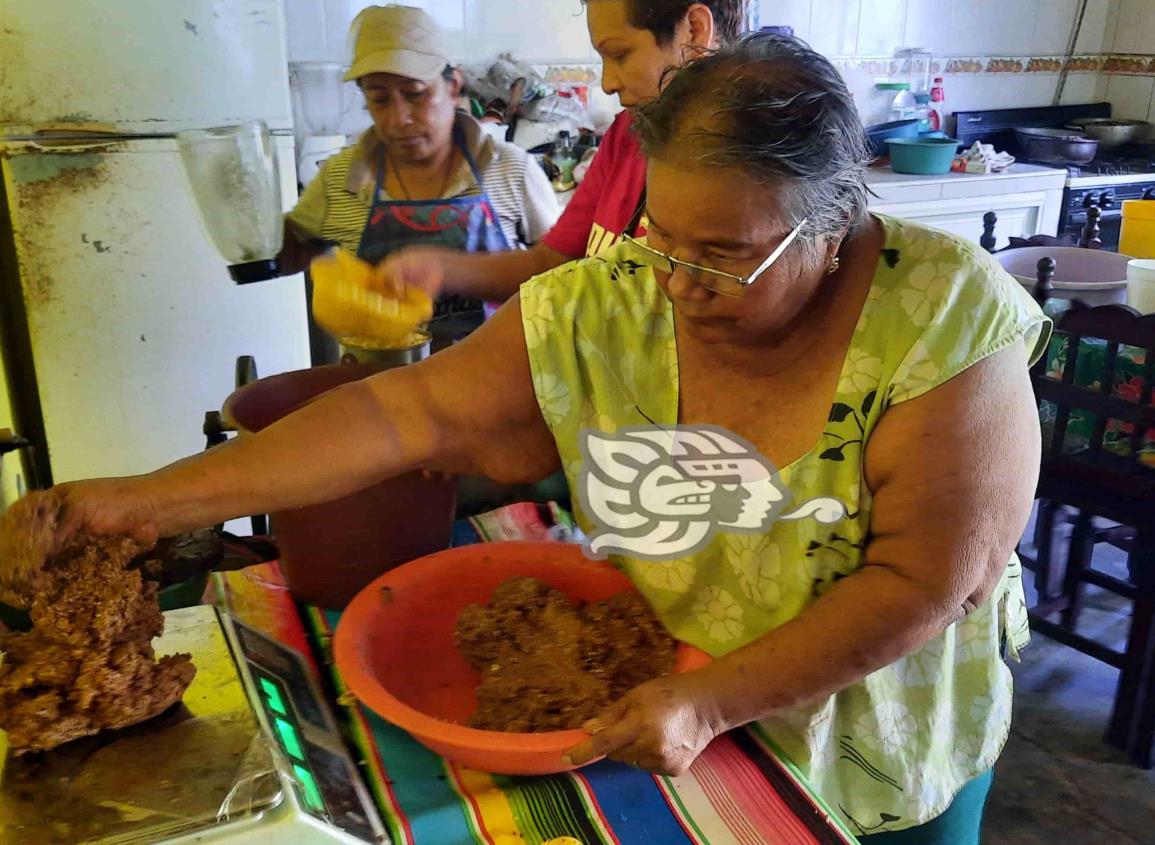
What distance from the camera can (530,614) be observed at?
3.15ft

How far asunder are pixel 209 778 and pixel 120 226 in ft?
4.99

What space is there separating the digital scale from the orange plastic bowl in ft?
0.20

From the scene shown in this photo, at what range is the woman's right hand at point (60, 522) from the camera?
0.79 m

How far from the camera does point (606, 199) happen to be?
1.46m

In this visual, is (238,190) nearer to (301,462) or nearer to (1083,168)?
(301,462)

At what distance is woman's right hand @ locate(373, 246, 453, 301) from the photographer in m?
1.24

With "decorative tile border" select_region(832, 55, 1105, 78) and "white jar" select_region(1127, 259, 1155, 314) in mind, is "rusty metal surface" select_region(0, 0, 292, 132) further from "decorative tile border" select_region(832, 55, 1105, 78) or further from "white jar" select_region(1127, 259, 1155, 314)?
A: "decorative tile border" select_region(832, 55, 1105, 78)

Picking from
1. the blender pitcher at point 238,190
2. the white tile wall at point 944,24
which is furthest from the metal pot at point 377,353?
the white tile wall at point 944,24

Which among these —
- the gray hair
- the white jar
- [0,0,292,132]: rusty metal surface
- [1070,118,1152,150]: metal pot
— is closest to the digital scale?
the gray hair

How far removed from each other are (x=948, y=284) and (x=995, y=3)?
4215 mm

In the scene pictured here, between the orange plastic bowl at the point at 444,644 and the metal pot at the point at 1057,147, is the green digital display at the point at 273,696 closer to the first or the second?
the orange plastic bowl at the point at 444,644

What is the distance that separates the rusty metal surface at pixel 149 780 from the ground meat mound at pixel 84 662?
2 cm

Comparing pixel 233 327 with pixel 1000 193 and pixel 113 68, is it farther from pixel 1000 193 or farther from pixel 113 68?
pixel 1000 193

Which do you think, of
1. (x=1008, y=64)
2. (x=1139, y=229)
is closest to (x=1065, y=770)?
(x=1139, y=229)
